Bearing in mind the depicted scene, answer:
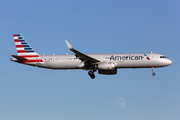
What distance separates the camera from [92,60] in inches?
2016

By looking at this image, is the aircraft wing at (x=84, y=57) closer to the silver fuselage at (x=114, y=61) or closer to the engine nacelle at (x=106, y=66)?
the engine nacelle at (x=106, y=66)

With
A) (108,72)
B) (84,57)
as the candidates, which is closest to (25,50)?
(84,57)

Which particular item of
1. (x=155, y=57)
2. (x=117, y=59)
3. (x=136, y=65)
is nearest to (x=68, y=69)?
(x=117, y=59)

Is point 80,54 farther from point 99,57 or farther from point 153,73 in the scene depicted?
point 153,73

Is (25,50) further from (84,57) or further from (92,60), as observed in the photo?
(92,60)

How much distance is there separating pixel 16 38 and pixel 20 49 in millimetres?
2906

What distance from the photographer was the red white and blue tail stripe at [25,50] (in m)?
55.6

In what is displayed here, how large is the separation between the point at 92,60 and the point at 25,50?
1535 centimetres

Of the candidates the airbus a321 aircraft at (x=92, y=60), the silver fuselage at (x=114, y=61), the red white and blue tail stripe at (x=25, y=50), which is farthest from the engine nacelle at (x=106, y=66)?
the red white and blue tail stripe at (x=25, y=50)

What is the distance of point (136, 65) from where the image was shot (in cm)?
5097

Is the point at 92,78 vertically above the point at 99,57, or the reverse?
the point at 99,57

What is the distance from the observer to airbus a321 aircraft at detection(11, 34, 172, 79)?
50.8m

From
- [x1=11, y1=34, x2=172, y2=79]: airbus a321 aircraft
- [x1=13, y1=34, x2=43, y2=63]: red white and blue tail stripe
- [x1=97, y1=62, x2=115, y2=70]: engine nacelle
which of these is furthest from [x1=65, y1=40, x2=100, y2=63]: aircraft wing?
[x1=13, y1=34, x2=43, y2=63]: red white and blue tail stripe

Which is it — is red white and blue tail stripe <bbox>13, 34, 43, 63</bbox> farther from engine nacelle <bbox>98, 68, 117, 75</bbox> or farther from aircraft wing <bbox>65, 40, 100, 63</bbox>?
engine nacelle <bbox>98, 68, 117, 75</bbox>
